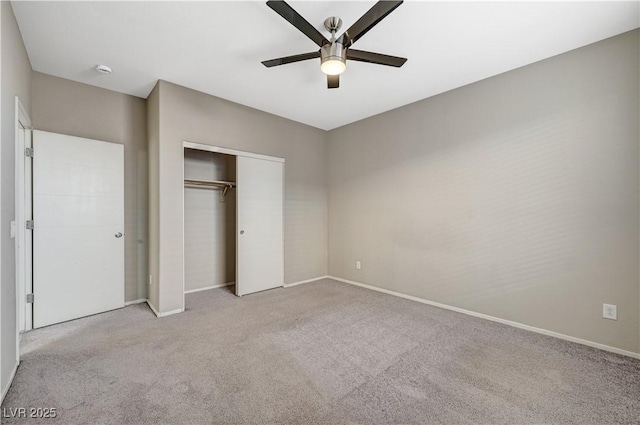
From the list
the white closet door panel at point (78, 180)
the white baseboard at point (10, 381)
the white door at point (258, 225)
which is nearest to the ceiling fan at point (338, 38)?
the white door at point (258, 225)

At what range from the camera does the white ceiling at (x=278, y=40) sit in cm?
201

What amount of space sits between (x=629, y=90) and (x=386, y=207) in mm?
2556

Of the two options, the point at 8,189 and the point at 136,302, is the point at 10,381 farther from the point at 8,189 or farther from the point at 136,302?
the point at 136,302

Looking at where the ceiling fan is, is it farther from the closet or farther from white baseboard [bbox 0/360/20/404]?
white baseboard [bbox 0/360/20/404]

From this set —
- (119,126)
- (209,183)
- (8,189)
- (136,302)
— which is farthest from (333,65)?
(136,302)

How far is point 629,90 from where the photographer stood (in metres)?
2.23

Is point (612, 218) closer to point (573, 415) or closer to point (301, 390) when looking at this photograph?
point (573, 415)

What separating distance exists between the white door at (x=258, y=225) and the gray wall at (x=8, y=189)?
2.11 meters

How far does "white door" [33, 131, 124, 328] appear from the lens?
2.77 meters

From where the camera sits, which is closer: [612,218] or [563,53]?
[612,218]

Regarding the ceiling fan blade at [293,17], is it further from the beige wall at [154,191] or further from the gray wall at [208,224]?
the gray wall at [208,224]

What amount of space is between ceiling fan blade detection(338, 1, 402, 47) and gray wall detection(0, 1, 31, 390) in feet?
7.48

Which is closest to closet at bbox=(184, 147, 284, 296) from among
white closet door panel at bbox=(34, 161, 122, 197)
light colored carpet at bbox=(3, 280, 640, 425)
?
white closet door panel at bbox=(34, 161, 122, 197)

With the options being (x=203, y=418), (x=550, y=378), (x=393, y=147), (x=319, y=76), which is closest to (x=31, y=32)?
(x=319, y=76)
